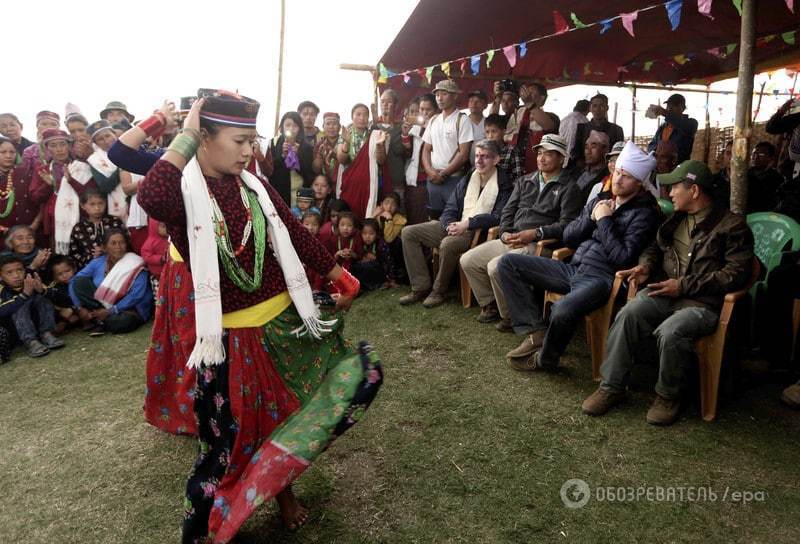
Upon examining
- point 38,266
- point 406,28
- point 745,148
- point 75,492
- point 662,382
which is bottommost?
point 75,492

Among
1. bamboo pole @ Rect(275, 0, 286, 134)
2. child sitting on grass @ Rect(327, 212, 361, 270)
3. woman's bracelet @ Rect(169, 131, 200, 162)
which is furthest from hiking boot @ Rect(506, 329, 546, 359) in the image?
bamboo pole @ Rect(275, 0, 286, 134)

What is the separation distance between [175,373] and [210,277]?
1.38m

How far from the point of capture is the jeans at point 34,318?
15.5 feet

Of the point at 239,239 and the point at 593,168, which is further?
the point at 593,168

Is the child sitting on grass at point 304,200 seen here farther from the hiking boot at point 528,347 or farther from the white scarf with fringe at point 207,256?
the white scarf with fringe at point 207,256

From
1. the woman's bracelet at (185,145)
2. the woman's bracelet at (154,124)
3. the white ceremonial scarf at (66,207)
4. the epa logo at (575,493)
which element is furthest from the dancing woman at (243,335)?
the white ceremonial scarf at (66,207)

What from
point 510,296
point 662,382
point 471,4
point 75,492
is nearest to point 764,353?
point 662,382

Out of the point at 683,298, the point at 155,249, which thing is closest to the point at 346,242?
the point at 155,249

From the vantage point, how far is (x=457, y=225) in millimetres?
4898

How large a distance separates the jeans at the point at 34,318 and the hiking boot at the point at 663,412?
482 centimetres

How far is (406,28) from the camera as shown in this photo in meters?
7.46

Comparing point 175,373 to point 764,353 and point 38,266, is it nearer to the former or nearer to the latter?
point 38,266

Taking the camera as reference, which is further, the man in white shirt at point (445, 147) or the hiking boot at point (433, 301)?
the man in white shirt at point (445, 147)

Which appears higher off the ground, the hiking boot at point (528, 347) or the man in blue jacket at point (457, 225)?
the man in blue jacket at point (457, 225)
